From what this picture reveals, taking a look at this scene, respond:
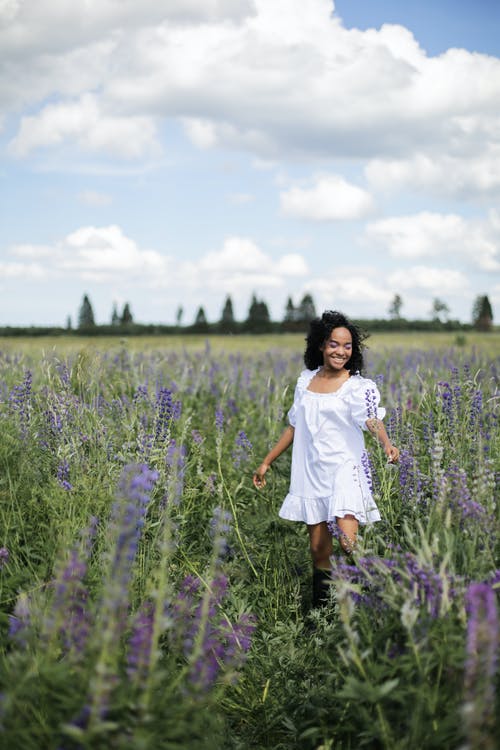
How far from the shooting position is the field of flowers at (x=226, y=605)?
2.08 m

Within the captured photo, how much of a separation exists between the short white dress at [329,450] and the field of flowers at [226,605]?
0.74 feet

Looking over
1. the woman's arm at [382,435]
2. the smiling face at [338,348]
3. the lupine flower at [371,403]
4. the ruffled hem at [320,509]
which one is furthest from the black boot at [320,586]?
the smiling face at [338,348]

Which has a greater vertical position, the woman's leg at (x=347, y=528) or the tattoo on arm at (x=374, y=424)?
the tattoo on arm at (x=374, y=424)

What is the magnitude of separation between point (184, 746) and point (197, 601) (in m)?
1.85

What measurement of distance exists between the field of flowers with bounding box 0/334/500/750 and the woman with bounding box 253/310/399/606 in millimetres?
176

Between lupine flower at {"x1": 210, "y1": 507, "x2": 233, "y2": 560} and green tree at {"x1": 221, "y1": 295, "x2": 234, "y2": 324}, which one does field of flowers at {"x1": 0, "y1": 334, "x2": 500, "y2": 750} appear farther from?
green tree at {"x1": 221, "y1": 295, "x2": 234, "y2": 324}

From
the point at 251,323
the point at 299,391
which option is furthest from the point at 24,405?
the point at 251,323

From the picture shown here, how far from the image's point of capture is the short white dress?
12.8ft

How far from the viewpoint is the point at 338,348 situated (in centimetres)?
414

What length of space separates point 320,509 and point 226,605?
818mm

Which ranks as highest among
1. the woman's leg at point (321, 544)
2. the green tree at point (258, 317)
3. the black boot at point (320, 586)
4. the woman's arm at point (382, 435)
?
the green tree at point (258, 317)

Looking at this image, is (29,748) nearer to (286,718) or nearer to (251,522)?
(286,718)

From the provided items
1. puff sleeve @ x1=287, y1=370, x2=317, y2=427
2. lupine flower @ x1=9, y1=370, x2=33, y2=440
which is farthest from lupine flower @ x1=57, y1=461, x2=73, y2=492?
puff sleeve @ x1=287, y1=370, x2=317, y2=427

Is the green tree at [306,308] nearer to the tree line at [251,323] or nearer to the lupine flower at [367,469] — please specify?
the tree line at [251,323]
